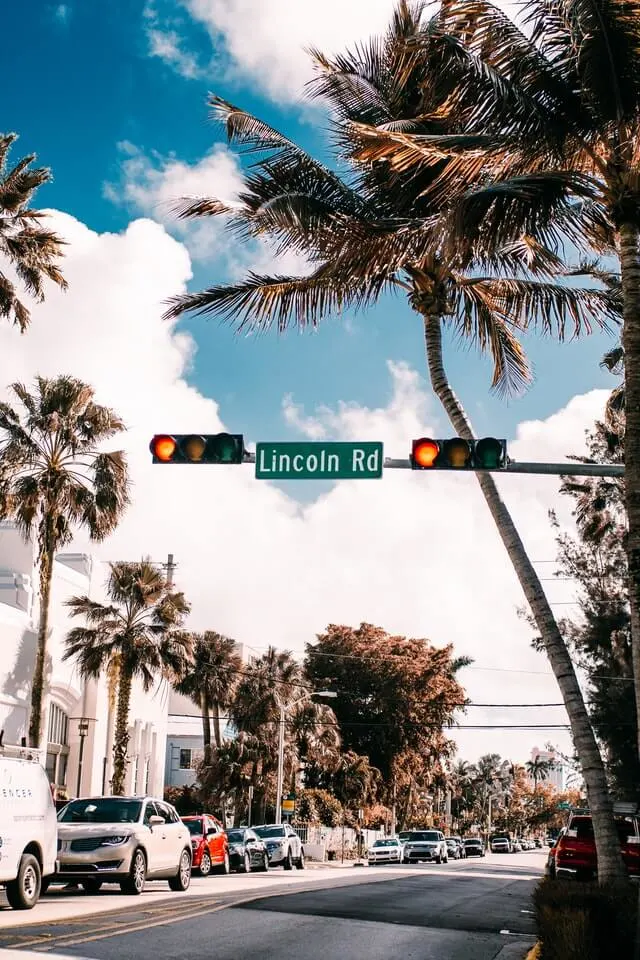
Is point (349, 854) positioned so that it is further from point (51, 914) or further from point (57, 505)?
point (51, 914)

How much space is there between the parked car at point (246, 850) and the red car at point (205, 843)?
3.01m

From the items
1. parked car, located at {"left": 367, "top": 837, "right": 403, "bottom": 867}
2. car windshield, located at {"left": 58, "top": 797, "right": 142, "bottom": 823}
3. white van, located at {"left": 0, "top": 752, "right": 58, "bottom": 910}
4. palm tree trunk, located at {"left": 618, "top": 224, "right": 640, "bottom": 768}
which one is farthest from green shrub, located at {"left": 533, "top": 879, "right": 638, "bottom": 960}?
parked car, located at {"left": 367, "top": 837, "right": 403, "bottom": 867}

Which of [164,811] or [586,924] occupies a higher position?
[164,811]

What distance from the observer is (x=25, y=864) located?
15102 millimetres

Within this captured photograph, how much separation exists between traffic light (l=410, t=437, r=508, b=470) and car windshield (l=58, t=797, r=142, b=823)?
32.8 feet

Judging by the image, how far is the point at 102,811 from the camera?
2012cm

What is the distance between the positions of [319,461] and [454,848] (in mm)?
57400

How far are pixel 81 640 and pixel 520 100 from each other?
30.3 metres

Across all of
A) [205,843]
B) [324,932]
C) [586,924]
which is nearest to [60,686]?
[205,843]

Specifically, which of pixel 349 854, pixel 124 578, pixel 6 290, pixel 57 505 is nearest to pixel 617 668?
pixel 124 578

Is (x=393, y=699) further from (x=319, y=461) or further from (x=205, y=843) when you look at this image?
(x=319, y=461)

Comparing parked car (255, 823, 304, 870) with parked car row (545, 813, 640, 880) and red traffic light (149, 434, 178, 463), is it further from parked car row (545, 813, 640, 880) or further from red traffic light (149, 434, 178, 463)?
red traffic light (149, 434, 178, 463)

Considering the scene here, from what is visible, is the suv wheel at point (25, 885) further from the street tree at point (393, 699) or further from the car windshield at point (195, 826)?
the street tree at point (393, 699)

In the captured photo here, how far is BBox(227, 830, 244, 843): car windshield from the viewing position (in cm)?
3353
